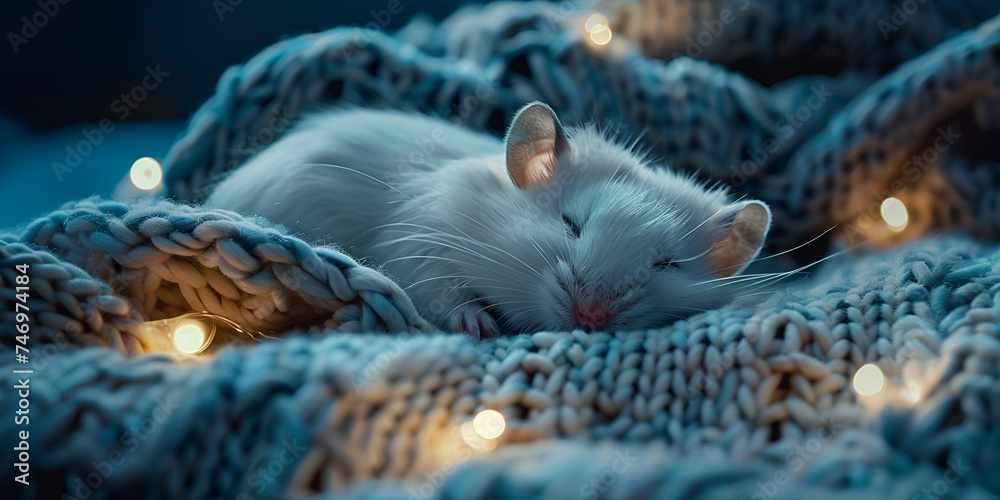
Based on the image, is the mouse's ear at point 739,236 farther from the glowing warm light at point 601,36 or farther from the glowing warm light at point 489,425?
the glowing warm light at point 489,425

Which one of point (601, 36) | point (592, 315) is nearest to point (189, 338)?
point (592, 315)

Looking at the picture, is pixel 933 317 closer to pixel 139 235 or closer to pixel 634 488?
pixel 634 488

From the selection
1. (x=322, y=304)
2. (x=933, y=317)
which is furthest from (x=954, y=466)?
(x=322, y=304)

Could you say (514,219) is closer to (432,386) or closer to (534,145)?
(534,145)

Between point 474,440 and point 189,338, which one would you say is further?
point 189,338

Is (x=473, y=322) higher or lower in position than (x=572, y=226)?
lower

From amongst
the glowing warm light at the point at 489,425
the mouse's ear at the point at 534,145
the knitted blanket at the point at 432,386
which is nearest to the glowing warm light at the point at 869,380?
the knitted blanket at the point at 432,386
